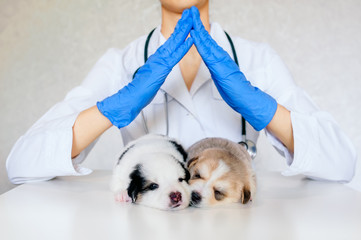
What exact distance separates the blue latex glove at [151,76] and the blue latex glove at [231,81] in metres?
0.04

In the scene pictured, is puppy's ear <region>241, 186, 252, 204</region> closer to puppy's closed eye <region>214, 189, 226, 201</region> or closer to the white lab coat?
puppy's closed eye <region>214, 189, 226, 201</region>

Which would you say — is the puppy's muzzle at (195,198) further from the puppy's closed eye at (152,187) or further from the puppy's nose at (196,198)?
the puppy's closed eye at (152,187)

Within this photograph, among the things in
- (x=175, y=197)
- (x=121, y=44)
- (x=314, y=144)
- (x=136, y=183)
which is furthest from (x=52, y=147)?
(x=121, y=44)

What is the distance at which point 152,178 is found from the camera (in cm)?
124

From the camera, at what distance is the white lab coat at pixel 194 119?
56.1 inches

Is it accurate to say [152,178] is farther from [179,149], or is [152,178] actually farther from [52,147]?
[52,147]

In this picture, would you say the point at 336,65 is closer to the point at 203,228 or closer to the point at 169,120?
the point at 169,120

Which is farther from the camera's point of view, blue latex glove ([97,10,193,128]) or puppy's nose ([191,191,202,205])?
blue latex glove ([97,10,193,128])

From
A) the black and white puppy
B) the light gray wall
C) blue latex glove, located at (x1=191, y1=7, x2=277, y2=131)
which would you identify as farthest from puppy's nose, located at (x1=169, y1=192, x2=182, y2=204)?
the light gray wall

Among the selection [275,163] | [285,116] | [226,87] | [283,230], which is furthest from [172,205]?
[275,163]

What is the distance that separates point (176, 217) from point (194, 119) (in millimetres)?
707

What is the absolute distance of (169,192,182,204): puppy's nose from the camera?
1142 millimetres

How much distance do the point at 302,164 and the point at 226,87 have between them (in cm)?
37

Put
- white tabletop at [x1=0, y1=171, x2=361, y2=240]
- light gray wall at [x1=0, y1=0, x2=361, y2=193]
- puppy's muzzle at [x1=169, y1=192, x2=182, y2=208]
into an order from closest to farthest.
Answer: white tabletop at [x1=0, y1=171, x2=361, y2=240] → puppy's muzzle at [x1=169, y1=192, x2=182, y2=208] → light gray wall at [x1=0, y1=0, x2=361, y2=193]
